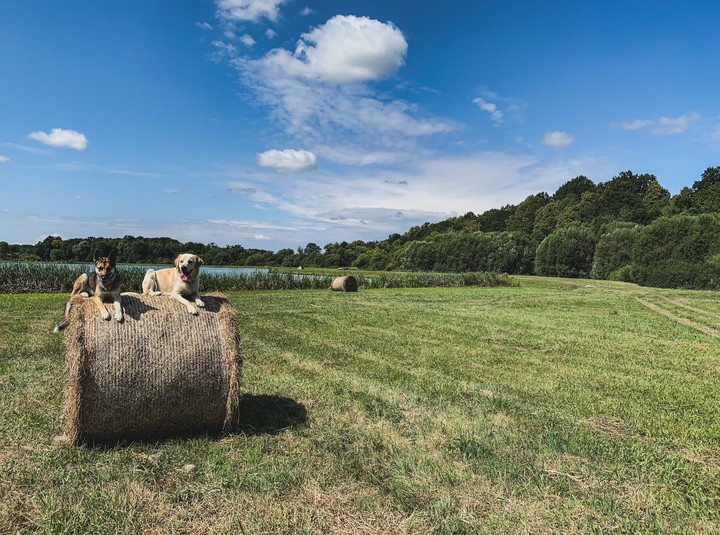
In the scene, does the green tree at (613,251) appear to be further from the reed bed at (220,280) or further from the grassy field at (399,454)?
the grassy field at (399,454)

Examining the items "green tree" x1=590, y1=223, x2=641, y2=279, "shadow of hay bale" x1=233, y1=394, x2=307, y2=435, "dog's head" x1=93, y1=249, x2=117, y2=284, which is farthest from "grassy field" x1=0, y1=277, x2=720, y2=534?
"green tree" x1=590, y1=223, x2=641, y2=279

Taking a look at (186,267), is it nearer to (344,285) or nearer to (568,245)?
(344,285)

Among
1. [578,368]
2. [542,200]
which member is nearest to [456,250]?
[542,200]

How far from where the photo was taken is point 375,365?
9.55 metres

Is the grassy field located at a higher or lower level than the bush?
lower

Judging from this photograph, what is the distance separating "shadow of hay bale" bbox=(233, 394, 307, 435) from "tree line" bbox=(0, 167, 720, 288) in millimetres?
19125

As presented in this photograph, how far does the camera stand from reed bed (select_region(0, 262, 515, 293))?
87.4ft

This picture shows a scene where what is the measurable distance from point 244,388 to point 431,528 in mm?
4628

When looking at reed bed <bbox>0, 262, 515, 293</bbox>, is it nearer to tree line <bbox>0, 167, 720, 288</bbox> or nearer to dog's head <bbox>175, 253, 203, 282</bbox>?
tree line <bbox>0, 167, 720, 288</bbox>

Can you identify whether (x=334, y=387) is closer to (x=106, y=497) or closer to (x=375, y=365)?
(x=375, y=365)

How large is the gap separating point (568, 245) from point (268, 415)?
7157cm

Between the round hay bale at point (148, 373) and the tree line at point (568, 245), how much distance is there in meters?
19.7

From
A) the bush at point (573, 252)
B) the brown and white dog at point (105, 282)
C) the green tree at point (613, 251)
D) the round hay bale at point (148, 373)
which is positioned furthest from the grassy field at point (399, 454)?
the bush at point (573, 252)

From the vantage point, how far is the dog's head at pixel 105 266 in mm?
5543
